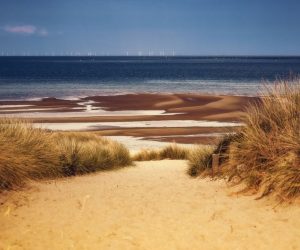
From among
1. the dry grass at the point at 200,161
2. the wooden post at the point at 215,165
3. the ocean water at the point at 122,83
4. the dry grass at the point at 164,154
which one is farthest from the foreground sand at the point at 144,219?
the dry grass at the point at 164,154

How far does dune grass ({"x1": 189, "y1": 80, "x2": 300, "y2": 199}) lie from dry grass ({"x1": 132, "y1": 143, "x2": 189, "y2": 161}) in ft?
14.8

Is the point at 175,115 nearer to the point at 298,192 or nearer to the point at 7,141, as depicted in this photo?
the point at 7,141

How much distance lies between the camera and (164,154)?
50.3ft

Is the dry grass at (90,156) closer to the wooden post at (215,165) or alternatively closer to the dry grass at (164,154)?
the dry grass at (164,154)

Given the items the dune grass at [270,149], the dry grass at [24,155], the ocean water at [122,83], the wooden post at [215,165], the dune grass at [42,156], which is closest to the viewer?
the dune grass at [270,149]

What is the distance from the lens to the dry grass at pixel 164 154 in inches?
595

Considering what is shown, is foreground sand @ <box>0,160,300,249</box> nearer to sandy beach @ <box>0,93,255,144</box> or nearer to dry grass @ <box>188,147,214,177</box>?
dry grass @ <box>188,147,214,177</box>

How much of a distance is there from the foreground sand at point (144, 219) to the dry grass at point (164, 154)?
4832 millimetres

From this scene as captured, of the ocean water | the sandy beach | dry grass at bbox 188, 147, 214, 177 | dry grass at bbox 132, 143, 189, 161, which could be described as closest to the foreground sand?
dry grass at bbox 188, 147, 214, 177

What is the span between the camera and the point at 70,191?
9773mm

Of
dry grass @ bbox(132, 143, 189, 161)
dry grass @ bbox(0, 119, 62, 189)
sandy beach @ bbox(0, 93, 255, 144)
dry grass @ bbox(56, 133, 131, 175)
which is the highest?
dry grass @ bbox(0, 119, 62, 189)

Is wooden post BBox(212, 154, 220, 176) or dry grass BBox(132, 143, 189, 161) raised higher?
wooden post BBox(212, 154, 220, 176)

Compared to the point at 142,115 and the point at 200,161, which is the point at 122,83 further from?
the point at 200,161

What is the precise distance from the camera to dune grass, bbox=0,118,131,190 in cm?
949
